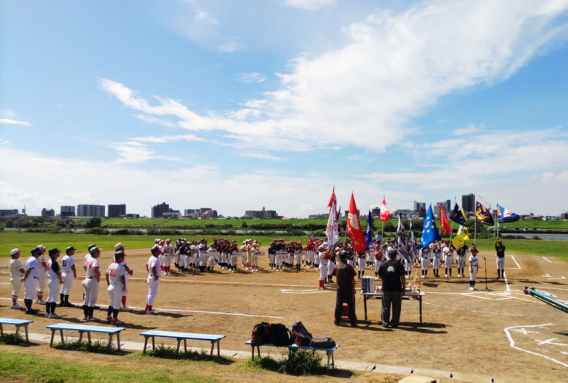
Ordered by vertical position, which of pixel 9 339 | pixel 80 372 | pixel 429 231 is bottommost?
pixel 9 339

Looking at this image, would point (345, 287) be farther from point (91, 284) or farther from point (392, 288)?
point (91, 284)

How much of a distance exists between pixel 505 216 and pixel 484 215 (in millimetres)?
1152

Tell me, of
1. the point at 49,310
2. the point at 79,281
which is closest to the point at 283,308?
the point at 49,310

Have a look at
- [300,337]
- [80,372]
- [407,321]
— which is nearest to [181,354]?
[80,372]

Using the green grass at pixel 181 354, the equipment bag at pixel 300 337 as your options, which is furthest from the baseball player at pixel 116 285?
the equipment bag at pixel 300 337

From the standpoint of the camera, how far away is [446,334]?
413 inches

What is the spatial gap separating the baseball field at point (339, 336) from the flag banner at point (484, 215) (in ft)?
15.9

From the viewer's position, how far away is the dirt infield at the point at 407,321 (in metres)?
8.27

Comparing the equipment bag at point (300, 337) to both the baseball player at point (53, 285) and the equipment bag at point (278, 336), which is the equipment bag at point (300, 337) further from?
the baseball player at point (53, 285)

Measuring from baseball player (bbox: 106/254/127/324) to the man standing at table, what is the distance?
25.7 feet

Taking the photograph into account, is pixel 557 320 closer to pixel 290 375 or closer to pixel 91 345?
pixel 290 375

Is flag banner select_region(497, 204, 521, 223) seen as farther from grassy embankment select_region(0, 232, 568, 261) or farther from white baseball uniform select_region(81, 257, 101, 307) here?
white baseball uniform select_region(81, 257, 101, 307)

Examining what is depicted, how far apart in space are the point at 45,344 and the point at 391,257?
30.7ft

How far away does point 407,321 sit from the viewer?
12055 mm
